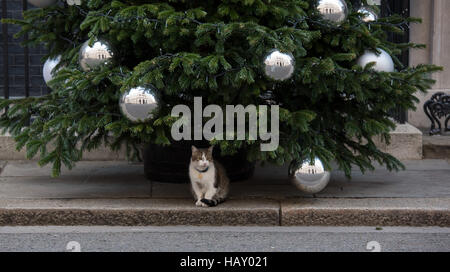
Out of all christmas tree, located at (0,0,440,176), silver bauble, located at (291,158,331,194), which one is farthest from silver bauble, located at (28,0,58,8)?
silver bauble, located at (291,158,331,194)

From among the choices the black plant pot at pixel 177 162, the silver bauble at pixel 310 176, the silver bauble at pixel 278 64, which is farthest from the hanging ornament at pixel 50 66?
the silver bauble at pixel 310 176

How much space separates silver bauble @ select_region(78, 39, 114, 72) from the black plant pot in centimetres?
101

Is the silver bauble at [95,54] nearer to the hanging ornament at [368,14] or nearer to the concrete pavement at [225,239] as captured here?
the concrete pavement at [225,239]

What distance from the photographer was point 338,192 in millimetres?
6152

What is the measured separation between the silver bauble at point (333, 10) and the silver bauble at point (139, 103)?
151cm

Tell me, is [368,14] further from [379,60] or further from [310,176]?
[310,176]

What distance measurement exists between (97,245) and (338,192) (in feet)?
7.07

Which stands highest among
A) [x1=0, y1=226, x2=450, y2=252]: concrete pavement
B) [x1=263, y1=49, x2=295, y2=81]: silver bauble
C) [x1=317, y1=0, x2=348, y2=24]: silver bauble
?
[x1=317, y1=0, x2=348, y2=24]: silver bauble

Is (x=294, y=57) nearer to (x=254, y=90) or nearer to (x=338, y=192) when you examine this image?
(x=254, y=90)

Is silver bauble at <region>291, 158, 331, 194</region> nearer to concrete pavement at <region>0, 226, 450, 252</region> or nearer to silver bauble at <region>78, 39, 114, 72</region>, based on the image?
concrete pavement at <region>0, 226, 450, 252</region>

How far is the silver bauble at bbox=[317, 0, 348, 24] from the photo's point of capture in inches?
227

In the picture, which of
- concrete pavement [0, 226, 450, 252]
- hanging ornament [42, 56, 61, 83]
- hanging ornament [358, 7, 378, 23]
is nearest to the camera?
concrete pavement [0, 226, 450, 252]

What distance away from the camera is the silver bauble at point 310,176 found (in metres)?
5.68

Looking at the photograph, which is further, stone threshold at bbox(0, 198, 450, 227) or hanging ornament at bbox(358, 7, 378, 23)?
hanging ornament at bbox(358, 7, 378, 23)
